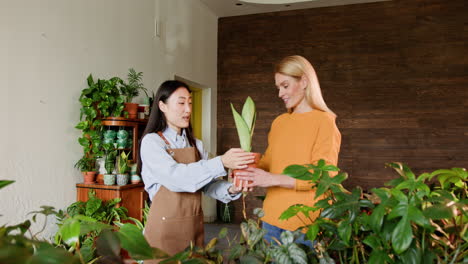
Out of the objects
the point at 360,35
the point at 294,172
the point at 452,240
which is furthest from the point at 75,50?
the point at 360,35

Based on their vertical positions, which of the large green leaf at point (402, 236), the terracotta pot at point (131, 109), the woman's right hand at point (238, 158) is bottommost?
the large green leaf at point (402, 236)

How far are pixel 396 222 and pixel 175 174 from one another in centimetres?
100

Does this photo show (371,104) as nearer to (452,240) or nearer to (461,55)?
(461,55)

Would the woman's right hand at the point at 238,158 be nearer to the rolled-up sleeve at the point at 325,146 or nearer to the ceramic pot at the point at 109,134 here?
the rolled-up sleeve at the point at 325,146

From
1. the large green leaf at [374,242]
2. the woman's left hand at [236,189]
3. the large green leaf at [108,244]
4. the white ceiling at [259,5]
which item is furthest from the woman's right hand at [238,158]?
the white ceiling at [259,5]

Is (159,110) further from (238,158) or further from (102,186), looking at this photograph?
(102,186)

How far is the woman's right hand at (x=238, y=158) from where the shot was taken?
53.2 inches

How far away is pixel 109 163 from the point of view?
3160 mm

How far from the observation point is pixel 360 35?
5.48 m

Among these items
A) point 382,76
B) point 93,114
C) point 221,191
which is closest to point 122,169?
point 93,114

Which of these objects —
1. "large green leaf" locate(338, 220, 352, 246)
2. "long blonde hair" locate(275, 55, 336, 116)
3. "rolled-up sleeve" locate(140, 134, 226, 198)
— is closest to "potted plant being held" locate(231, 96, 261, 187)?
"rolled-up sleeve" locate(140, 134, 226, 198)

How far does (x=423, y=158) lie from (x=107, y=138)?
445 cm

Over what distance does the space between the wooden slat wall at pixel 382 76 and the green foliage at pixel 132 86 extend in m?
2.48

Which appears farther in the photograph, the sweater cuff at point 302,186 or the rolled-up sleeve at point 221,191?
the rolled-up sleeve at point 221,191
